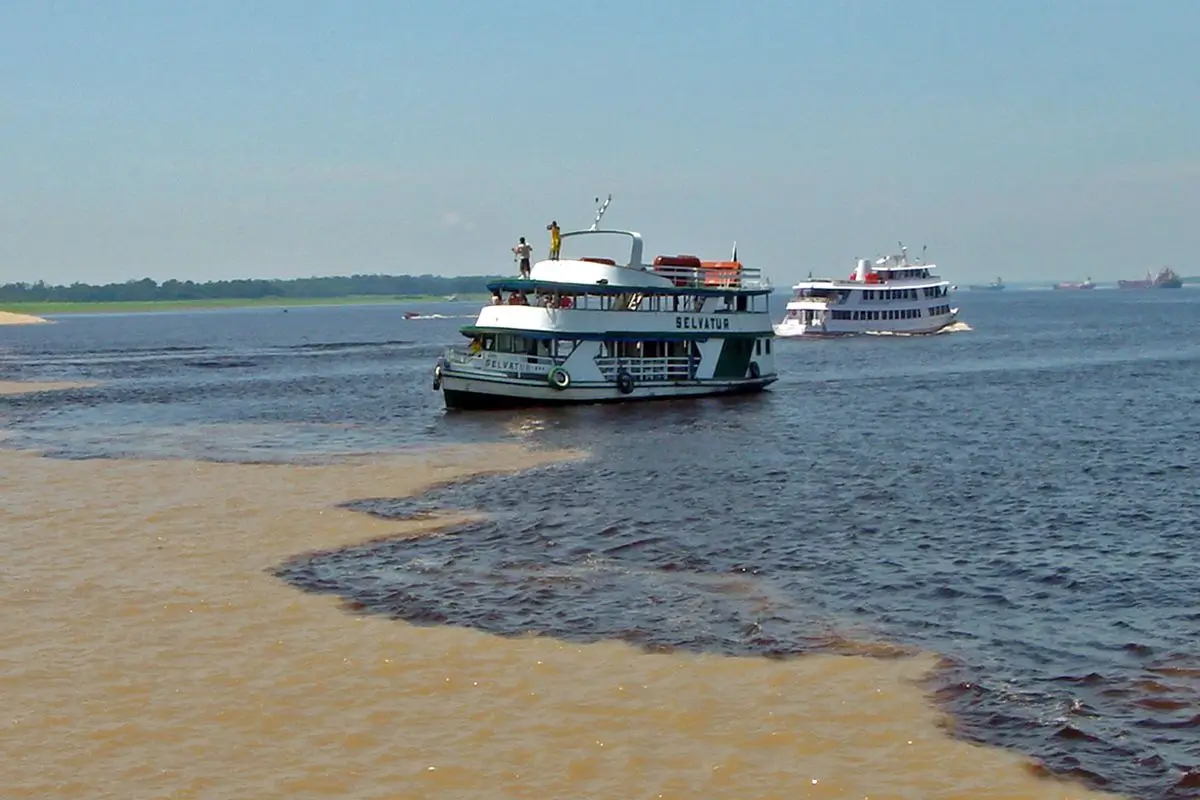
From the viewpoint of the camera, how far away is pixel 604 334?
155ft

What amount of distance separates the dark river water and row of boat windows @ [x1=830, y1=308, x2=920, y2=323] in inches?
1998

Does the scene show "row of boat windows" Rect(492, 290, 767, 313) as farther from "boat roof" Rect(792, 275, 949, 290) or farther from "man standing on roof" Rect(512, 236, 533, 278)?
"boat roof" Rect(792, 275, 949, 290)

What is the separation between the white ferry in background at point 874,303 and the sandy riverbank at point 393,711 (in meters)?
92.9

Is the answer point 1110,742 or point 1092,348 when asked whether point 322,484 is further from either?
point 1092,348

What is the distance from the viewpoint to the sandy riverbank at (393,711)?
38.4 feet

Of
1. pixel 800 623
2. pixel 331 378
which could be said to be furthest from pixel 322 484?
pixel 331 378

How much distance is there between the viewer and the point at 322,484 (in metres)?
29.8

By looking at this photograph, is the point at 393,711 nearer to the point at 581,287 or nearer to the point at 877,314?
the point at 581,287

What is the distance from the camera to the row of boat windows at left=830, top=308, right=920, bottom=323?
108 m

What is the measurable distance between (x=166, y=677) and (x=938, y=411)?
124 ft

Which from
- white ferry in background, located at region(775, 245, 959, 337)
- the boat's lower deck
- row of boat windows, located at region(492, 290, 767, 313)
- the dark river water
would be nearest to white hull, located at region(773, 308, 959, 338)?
white ferry in background, located at region(775, 245, 959, 337)

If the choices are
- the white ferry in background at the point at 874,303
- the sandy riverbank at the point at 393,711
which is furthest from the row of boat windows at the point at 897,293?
the sandy riverbank at the point at 393,711

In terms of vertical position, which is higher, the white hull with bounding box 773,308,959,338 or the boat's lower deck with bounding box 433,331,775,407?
the white hull with bounding box 773,308,959,338

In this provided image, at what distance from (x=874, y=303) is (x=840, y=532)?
87727 mm
